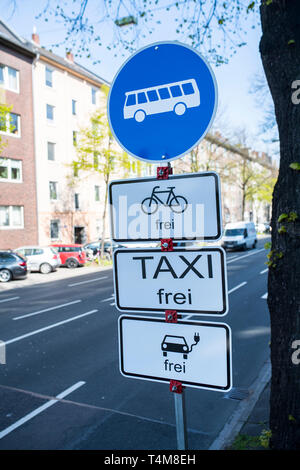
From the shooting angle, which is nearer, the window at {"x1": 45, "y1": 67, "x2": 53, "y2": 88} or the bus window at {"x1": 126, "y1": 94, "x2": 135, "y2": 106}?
the bus window at {"x1": 126, "y1": 94, "x2": 135, "y2": 106}

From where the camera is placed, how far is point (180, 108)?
236 centimetres

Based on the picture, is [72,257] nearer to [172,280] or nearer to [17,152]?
[17,152]

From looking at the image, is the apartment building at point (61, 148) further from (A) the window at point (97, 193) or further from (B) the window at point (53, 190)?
(A) the window at point (97, 193)

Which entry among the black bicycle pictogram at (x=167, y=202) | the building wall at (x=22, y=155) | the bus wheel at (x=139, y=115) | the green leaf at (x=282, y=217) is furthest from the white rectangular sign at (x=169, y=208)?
the building wall at (x=22, y=155)

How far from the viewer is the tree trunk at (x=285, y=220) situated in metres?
2.97

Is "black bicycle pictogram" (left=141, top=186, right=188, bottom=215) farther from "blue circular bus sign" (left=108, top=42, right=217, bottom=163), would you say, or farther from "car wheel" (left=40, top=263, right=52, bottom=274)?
"car wheel" (left=40, top=263, right=52, bottom=274)

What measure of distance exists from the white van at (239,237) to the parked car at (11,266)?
19147 mm

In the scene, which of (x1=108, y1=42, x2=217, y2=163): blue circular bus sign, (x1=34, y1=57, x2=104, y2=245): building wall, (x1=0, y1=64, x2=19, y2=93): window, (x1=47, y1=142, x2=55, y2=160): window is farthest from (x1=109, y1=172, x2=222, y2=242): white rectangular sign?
(x1=47, y1=142, x2=55, y2=160): window

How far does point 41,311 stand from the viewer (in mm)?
11969

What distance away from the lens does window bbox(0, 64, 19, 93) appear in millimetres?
28406

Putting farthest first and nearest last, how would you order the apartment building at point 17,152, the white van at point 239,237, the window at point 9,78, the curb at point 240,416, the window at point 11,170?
the white van at point 239,237
the window at point 9,78
the apartment building at point 17,152
the window at point 11,170
the curb at point 240,416

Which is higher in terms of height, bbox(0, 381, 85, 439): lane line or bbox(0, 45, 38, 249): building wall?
bbox(0, 45, 38, 249): building wall

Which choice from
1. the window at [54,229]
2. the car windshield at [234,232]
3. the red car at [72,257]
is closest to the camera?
the red car at [72,257]

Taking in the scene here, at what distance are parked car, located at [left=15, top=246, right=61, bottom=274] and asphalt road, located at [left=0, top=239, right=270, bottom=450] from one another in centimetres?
1330
